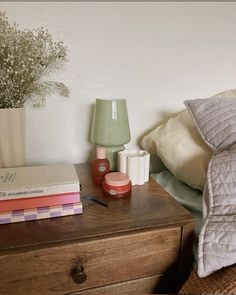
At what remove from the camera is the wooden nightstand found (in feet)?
1.74

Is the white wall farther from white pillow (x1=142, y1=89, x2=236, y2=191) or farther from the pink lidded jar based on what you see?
the pink lidded jar

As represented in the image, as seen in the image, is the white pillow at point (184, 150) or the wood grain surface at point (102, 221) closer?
the wood grain surface at point (102, 221)

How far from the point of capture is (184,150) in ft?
2.67

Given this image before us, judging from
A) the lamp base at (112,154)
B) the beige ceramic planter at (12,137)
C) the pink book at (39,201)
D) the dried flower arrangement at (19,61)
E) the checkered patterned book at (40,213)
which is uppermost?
the dried flower arrangement at (19,61)

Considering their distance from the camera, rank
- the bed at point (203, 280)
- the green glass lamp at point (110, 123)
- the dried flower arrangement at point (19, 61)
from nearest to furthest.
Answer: the bed at point (203, 280)
the dried flower arrangement at point (19, 61)
the green glass lamp at point (110, 123)

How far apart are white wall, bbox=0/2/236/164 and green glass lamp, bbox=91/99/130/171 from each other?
0.44ft

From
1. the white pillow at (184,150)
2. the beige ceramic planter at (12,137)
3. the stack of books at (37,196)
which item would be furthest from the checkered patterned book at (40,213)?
the white pillow at (184,150)

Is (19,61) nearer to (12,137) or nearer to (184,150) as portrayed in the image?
(12,137)

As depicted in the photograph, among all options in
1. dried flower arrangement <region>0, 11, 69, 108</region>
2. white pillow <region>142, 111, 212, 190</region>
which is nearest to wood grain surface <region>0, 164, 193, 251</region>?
white pillow <region>142, 111, 212, 190</region>

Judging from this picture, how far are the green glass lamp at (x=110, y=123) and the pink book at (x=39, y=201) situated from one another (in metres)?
0.26

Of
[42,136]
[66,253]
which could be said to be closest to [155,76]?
[42,136]

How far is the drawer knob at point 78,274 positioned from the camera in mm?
562

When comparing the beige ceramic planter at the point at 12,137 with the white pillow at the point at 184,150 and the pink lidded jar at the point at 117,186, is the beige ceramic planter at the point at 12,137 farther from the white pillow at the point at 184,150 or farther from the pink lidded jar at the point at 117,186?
the white pillow at the point at 184,150

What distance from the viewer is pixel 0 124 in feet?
2.34
